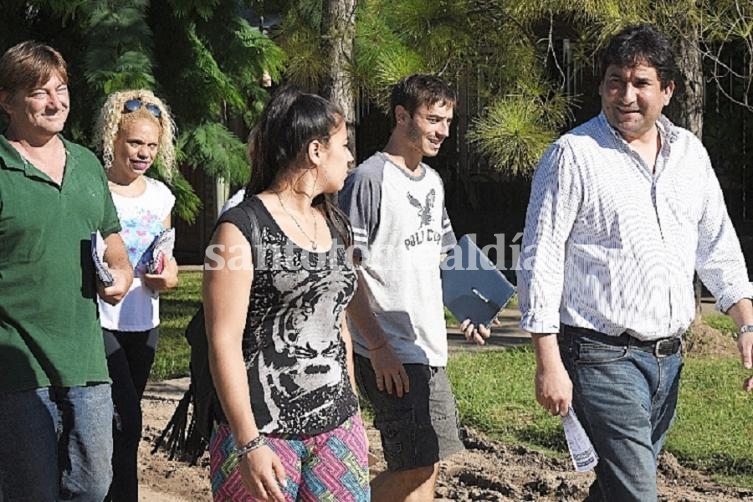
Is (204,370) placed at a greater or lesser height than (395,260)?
lesser

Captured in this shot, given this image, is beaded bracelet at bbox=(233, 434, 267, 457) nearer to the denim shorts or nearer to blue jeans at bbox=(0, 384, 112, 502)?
blue jeans at bbox=(0, 384, 112, 502)

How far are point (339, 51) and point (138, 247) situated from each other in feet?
11.1

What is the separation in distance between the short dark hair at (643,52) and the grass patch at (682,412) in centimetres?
269

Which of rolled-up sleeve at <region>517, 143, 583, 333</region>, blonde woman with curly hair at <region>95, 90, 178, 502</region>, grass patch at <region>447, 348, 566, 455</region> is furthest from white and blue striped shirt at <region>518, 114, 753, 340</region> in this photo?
grass patch at <region>447, 348, 566, 455</region>

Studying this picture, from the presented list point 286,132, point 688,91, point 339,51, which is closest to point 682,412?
point 688,91

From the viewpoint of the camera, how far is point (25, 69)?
3.75m

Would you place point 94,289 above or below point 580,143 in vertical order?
below

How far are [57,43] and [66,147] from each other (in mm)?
5113

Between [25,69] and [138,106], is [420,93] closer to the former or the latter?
[138,106]

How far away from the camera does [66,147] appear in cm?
390

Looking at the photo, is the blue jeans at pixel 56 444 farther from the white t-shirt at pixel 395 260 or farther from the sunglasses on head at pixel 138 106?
the sunglasses on head at pixel 138 106

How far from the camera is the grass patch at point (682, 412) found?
627 cm

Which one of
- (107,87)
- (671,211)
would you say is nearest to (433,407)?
(671,211)

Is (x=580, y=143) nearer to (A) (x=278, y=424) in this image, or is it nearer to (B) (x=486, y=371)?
(A) (x=278, y=424)
